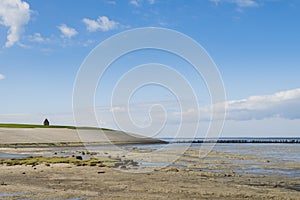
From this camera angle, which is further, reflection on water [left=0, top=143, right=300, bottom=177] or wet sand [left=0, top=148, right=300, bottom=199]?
reflection on water [left=0, top=143, right=300, bottom=177]

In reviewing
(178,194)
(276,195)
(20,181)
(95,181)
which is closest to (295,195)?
(276,195)

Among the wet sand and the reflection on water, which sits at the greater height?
the reflection on water

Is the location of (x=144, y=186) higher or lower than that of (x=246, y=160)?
lower

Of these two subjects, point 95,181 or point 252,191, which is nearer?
point 252,191

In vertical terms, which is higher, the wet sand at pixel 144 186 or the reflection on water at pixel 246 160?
the reflection on water at pixel 246 160

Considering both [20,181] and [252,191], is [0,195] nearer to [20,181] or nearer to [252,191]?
[20,181]

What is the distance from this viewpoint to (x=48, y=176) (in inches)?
1265

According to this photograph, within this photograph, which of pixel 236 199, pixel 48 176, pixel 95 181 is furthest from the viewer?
pixel 48 176

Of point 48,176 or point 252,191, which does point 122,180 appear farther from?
point 252,191

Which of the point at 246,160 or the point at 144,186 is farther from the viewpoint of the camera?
the point at 246,160

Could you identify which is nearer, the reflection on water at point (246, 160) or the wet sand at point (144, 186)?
the wet sand at point (144, 186)

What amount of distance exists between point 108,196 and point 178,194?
163 inches

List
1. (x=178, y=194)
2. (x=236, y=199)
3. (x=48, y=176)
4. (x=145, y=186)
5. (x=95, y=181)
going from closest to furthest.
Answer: (x=236, y=199) < (x=178, y=194) < (x=145, y=186) < (x=95, y=181) < (x=48, y=176)

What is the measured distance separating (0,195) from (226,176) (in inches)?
714
